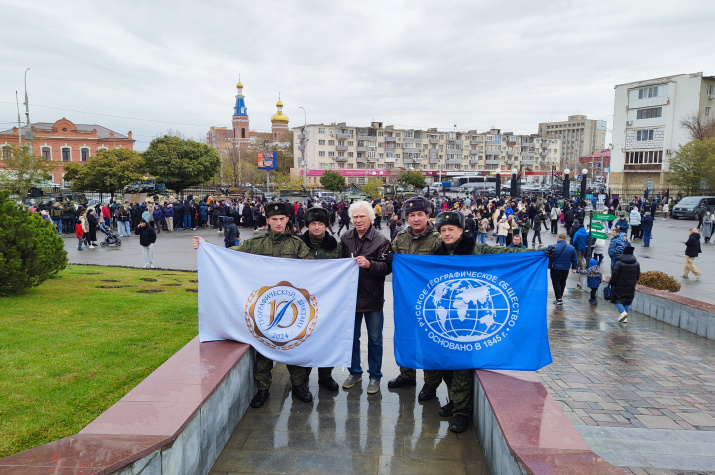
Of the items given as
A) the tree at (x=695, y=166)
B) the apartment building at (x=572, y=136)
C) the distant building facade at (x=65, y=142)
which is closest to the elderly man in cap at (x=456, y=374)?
the tree at (x=695, y=166)

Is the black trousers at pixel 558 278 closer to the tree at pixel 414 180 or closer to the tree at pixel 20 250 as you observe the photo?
the tree at pixel 20 250

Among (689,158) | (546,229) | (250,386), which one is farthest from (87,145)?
(250,386)

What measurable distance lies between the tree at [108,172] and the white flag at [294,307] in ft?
156

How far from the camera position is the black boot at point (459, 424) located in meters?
4.45

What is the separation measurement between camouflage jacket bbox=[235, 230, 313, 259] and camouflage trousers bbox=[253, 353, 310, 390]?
1.06 meters

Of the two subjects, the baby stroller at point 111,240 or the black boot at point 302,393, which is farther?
the baby stroller at point 111,240

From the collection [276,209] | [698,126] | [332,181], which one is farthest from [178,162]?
[698,126]

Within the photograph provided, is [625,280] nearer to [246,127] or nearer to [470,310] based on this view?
[470,310]

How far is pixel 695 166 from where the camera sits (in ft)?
143

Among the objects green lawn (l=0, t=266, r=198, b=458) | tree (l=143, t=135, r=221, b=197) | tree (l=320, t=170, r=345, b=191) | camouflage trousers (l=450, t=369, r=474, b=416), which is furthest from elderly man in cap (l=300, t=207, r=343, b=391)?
tree (l=320, t=170, r=345, b=191)

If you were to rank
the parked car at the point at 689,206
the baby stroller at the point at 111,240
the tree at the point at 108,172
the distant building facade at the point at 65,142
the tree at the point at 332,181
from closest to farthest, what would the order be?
the baby stroller at the point at 111,240
the parked car at the point at 689,206
the tree at the point at 108,172
the tree at the point at 332,181
the distant building facade at the point at 65,142

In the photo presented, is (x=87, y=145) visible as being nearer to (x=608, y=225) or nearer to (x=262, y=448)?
(x=608, y=225)

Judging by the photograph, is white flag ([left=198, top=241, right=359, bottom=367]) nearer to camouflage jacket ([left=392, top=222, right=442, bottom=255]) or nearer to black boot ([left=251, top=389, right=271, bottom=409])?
black boot ([left=251, top=389, right=271, bottom=409])

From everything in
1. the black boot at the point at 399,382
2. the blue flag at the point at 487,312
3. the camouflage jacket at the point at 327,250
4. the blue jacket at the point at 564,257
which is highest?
the camouflage jacket at the point at 327,250
